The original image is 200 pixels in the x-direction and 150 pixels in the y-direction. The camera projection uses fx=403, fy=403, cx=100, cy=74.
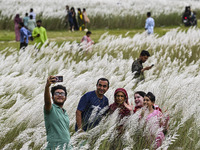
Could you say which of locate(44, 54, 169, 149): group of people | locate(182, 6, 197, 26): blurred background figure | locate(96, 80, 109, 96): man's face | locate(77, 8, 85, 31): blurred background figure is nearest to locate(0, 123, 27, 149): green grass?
locate(44, 54, 169, 149): group of people

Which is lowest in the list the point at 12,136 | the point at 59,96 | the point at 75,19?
the point at 12,136

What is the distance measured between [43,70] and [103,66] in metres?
1.16

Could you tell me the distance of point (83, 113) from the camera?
170 inches

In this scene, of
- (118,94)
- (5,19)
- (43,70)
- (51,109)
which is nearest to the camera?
(51,109)

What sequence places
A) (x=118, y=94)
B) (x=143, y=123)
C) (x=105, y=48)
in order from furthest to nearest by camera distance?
1. (x=105, y=48)
2. (x=118, y=94)
3. (x=143, y=123)

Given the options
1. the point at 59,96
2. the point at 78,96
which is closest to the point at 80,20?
the point at 78,96

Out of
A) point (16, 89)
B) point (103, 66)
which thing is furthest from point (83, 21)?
point (16, 89)

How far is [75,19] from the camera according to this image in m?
19.3

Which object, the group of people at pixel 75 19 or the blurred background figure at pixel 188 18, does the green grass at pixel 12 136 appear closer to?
the group of people at pixel 75 19

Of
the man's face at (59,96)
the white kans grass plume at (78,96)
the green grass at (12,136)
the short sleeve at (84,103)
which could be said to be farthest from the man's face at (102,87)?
the green grass at (12,136)

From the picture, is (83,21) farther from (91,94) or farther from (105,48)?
(91,94)

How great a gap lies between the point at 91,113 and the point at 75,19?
15.4 meters

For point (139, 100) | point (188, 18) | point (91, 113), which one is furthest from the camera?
point (188, 18)

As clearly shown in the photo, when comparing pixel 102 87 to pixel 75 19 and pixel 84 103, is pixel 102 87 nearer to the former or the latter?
pixel 84 103
